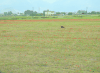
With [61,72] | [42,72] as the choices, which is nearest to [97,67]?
[61,72]

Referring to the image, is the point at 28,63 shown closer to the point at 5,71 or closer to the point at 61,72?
the point at 5,71

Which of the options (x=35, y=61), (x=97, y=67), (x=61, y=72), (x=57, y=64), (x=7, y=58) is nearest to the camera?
(x=61, y=72)

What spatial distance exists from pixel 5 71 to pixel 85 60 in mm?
4916

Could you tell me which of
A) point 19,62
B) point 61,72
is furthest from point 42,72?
point 19,62

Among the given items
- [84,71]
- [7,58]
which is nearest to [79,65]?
[84,71]

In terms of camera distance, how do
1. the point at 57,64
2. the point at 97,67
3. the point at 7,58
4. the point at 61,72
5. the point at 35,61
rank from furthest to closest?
the point at 7,58
the point at 35,61
the point at 57,64
the point at 97,67
the point at 61,72

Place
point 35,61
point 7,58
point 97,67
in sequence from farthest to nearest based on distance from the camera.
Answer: point 7,58 < point 35,61 < point 97,67

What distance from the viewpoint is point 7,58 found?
8625 millimetres

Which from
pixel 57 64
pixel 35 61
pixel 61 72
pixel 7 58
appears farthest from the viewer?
pixel 7 58

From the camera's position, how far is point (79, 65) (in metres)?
7.26

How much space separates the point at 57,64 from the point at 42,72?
4.27 ft

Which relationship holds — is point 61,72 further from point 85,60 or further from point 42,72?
point 85,60

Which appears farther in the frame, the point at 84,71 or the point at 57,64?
the point at 57,64

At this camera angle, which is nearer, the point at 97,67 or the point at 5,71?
the point at 5,71
